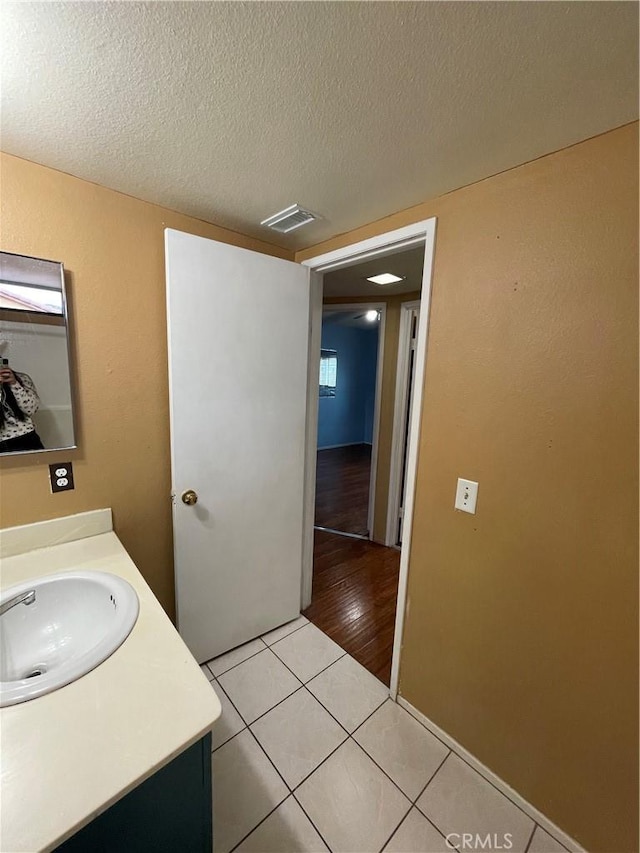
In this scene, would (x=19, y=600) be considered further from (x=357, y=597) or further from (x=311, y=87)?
(x=357, y=597)

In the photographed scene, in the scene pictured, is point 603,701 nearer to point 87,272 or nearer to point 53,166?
point 87,272

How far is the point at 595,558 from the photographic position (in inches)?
38.5

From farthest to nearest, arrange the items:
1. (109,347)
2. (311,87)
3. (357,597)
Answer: (357,597), (109,347), (311,87)

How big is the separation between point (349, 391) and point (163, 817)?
6123mm

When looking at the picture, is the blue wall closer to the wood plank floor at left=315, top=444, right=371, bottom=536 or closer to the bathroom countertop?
the wood plank floor at left=315, top=444, right=371, bottom=536

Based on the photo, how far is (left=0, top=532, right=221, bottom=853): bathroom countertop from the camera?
534mm

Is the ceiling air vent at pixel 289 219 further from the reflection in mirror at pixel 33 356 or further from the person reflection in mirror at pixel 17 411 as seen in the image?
the person reflection in mirror at pixel 17 411

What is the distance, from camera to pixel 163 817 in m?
0.68

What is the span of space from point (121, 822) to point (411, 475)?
1212mm

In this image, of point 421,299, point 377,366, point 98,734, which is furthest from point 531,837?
point 377,366

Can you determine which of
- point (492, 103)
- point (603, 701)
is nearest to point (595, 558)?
point (603, 701)

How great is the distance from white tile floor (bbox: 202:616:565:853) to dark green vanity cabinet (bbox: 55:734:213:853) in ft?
1.58

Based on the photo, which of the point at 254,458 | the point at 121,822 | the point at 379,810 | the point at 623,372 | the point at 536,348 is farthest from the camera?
the point at 254,458

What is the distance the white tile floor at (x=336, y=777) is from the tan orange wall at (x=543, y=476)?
A: 0.51 feet
